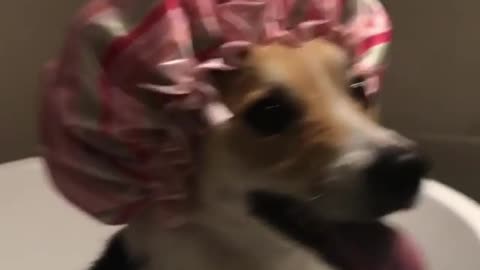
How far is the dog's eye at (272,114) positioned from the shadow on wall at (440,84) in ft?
2.35

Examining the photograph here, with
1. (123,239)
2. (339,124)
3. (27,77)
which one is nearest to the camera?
(339,124)

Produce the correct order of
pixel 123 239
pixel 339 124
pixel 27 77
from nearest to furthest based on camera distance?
pixel 339 124 < pixel 123 239 < pixel 27 77

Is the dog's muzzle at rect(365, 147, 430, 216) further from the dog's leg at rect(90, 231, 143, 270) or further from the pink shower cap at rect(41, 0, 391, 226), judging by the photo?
the dog's leg at rect(90, 231, 143, 270)

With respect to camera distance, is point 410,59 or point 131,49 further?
point 410,59

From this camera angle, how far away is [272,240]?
30.6 inches

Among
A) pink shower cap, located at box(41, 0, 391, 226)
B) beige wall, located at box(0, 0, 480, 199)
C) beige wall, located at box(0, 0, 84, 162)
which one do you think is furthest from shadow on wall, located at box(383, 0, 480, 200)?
pink shower cap, located at box(41, 0, 391, 226)

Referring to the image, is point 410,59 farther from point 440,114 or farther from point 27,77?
point 27,77

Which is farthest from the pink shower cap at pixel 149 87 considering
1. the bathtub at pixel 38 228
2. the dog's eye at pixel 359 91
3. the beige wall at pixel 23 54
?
the beige wall at pixel 23 54

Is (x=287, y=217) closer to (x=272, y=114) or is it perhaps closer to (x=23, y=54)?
(x=272, y=114)

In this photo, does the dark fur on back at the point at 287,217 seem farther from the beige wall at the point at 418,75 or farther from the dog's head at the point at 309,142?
the beige wall at the point at 418,75

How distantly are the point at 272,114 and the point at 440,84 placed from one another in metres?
0.78

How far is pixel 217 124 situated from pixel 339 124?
0.28 feet

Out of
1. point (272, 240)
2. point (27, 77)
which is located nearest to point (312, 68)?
point (272, 240)

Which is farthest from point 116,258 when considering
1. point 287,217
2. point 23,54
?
point 23,54
